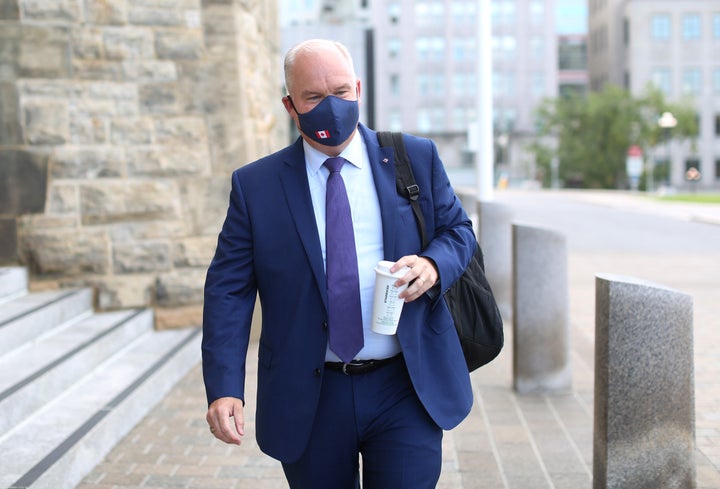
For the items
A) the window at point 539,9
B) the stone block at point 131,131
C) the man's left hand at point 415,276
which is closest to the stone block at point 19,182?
the stone block at point 131,131

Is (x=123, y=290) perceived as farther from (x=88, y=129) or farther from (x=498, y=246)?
(x=498, y=246)

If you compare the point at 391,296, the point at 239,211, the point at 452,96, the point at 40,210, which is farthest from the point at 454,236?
the point at 452,96

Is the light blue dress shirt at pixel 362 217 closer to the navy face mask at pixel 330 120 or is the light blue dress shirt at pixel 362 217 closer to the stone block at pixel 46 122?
the navy face mask at pixel 330 120

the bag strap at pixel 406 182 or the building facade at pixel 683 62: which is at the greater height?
the building facade at pixel 683 62

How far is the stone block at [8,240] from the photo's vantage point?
7180 mm

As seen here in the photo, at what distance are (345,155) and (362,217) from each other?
183 millimetres

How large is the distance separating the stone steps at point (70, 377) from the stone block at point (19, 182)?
0.52 metres

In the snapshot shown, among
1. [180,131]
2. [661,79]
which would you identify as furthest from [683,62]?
[180,131]

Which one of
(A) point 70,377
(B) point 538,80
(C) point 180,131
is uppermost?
(B) point 538,80

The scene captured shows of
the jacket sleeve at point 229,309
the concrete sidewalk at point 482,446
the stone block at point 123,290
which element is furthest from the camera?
the stone block at point 123,290

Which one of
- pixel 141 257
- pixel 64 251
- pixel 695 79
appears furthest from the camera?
pixel 695 79

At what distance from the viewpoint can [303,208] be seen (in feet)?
8.38

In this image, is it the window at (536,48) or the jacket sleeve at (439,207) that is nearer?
the jacket sleeve at (439,207)

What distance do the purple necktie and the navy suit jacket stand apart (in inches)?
1.1
